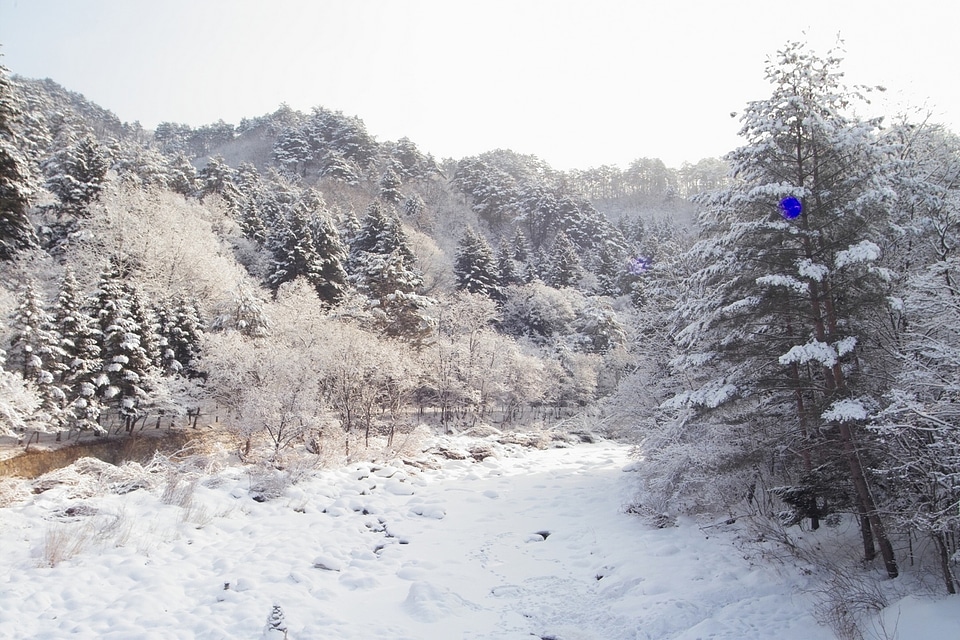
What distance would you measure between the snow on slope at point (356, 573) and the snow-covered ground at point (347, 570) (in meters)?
0.03

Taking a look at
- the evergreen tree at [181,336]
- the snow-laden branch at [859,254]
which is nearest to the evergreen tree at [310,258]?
the evergreen tree at [181,336]

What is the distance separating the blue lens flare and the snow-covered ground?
6184 mm

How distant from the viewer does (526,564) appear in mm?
10297

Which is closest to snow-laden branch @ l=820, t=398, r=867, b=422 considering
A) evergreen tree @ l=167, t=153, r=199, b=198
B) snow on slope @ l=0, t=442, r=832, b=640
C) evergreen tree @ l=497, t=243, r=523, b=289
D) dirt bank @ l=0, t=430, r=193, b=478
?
snow on slope @ l=0, t=442, r=832, b=640

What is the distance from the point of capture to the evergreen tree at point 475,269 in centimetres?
5134

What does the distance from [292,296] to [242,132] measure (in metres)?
113

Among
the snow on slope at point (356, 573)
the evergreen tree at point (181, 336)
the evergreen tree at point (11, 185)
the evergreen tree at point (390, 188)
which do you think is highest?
the evergreen tree at point (390, 188)

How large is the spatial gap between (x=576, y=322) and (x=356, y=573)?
4463 centimetres

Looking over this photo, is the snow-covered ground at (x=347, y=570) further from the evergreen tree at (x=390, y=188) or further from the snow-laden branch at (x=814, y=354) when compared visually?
the evergreen tree at (x=390, y=188)

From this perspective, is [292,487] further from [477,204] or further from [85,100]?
[85,100]

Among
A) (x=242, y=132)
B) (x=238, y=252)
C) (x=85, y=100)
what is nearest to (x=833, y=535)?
(x=238, y=252)

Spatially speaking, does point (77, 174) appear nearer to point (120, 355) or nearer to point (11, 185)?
point (120, 355)

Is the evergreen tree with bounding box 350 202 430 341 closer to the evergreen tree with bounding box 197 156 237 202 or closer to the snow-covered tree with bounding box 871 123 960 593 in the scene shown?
the evergreen tree with bounding box 197 156 237 202

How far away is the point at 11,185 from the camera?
1202 centimetres
